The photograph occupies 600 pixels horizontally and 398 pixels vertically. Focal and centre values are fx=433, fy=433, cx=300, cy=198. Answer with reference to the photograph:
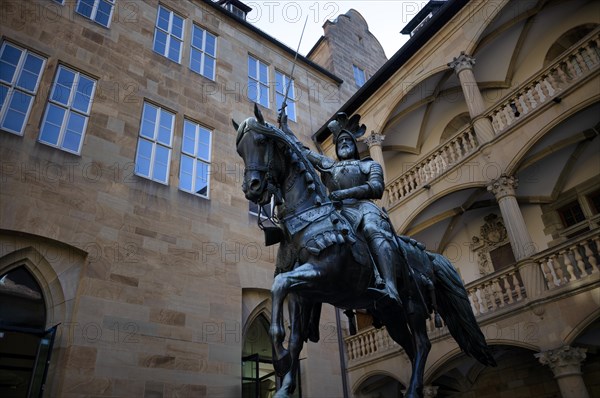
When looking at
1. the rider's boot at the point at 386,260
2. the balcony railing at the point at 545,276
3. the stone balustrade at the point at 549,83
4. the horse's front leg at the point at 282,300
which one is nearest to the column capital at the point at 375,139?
the stone balustrade at the point at 549,83

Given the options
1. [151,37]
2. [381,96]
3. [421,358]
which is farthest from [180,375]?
[381,96]

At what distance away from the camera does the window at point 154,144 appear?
1066cm

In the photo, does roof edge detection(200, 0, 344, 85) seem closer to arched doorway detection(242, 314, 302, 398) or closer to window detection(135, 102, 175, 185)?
window detection(135, 102, 175, 185)

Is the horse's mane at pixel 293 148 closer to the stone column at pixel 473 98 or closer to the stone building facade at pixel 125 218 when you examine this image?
the stone building facade at pixel 125 218

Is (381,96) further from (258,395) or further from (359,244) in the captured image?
(359,244)

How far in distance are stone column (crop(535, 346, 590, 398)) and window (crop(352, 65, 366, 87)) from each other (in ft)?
49.9

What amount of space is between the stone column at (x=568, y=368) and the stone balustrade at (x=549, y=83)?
5.12 metres

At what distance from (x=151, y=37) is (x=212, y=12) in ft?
10.9

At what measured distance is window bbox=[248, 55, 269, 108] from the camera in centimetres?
1486

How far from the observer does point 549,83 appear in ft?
32.1

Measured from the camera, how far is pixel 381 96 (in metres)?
15.0

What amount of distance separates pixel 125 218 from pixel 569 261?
9.14 metres

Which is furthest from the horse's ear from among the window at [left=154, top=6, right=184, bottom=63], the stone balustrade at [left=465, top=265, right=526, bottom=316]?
the window at [left=154, top=6, right=184, bottom=63]

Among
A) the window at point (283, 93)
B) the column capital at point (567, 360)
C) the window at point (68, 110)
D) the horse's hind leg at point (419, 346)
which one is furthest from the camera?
the window at point (283, 93)
